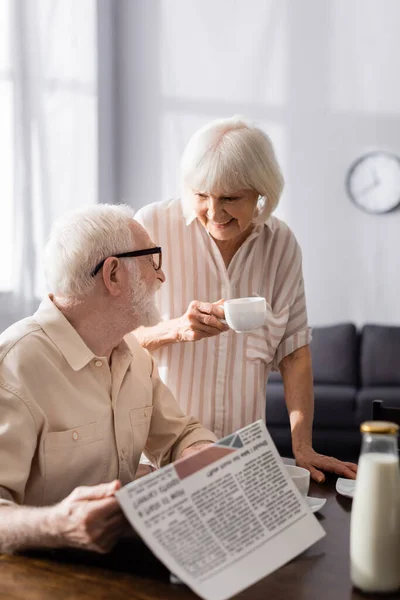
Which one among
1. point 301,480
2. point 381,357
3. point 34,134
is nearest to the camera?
point 301,480

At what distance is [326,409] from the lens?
5039mm

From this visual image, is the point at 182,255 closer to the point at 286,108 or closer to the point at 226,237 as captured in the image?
the point at 226,237

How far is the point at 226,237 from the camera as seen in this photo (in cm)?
206

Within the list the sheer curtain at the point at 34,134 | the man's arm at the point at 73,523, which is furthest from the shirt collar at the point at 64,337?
the sheer curtain at the point at 34,134

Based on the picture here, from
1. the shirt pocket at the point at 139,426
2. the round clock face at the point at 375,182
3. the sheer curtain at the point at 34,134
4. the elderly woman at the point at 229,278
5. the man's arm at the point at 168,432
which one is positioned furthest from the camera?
the round clock face at the point at 375,182

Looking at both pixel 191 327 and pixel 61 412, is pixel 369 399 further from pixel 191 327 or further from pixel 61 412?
pixel 61 412

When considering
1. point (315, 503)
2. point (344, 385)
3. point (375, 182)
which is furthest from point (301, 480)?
point (375, 182)

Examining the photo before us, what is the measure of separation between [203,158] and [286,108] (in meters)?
4.20

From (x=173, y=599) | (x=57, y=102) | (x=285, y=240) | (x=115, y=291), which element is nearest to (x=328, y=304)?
(x=57, y=102)

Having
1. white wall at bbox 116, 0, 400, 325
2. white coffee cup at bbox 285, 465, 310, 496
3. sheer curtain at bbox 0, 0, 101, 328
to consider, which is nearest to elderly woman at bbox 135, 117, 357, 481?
white coffee cup at bbox 285, 465, 310, 496

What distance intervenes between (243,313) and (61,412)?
0.48 meters

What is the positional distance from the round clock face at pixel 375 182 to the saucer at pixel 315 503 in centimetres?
440

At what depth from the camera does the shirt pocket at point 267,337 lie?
2.15 m

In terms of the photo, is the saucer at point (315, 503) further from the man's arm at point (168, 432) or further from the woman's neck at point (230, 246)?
the woman's neck at point (230, 246)
